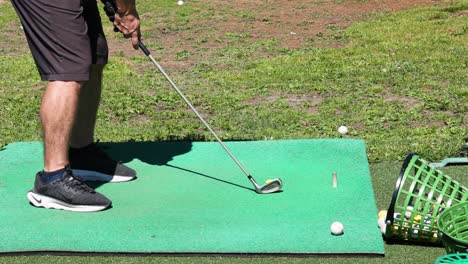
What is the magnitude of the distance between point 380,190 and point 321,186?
353 mm

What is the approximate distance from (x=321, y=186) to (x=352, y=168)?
0.38m

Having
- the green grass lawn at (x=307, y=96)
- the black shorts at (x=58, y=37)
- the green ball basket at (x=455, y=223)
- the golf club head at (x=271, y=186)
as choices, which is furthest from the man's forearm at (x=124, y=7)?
the green ball basket at (x=455, y=223)

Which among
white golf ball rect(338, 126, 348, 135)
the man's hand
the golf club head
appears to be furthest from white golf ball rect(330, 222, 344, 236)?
white golf ball rect(338, 126, 348, 135)

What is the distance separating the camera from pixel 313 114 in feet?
23.2

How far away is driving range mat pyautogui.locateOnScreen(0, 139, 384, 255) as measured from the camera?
4.02 m

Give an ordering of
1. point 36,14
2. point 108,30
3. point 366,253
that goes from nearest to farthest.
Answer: point 366,253, point 36,14, point 108,30

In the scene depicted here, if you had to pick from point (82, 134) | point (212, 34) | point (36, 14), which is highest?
point (36, 14)

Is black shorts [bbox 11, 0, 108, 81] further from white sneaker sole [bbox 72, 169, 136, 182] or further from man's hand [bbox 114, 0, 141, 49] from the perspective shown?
white sneaker sole [bbox 72, 169, 136, 182]

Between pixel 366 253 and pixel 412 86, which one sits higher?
pixel 366 253

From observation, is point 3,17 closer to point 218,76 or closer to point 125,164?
point 218,76

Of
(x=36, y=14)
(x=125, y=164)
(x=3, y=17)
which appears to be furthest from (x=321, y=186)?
(x=3, y=17)

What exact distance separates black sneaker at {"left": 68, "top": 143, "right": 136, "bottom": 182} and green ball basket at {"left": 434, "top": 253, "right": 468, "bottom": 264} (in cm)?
228

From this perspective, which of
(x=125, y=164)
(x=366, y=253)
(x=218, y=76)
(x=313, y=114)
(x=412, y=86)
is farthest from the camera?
(x=218, y=76)

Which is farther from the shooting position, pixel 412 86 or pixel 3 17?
pixel 3 17
